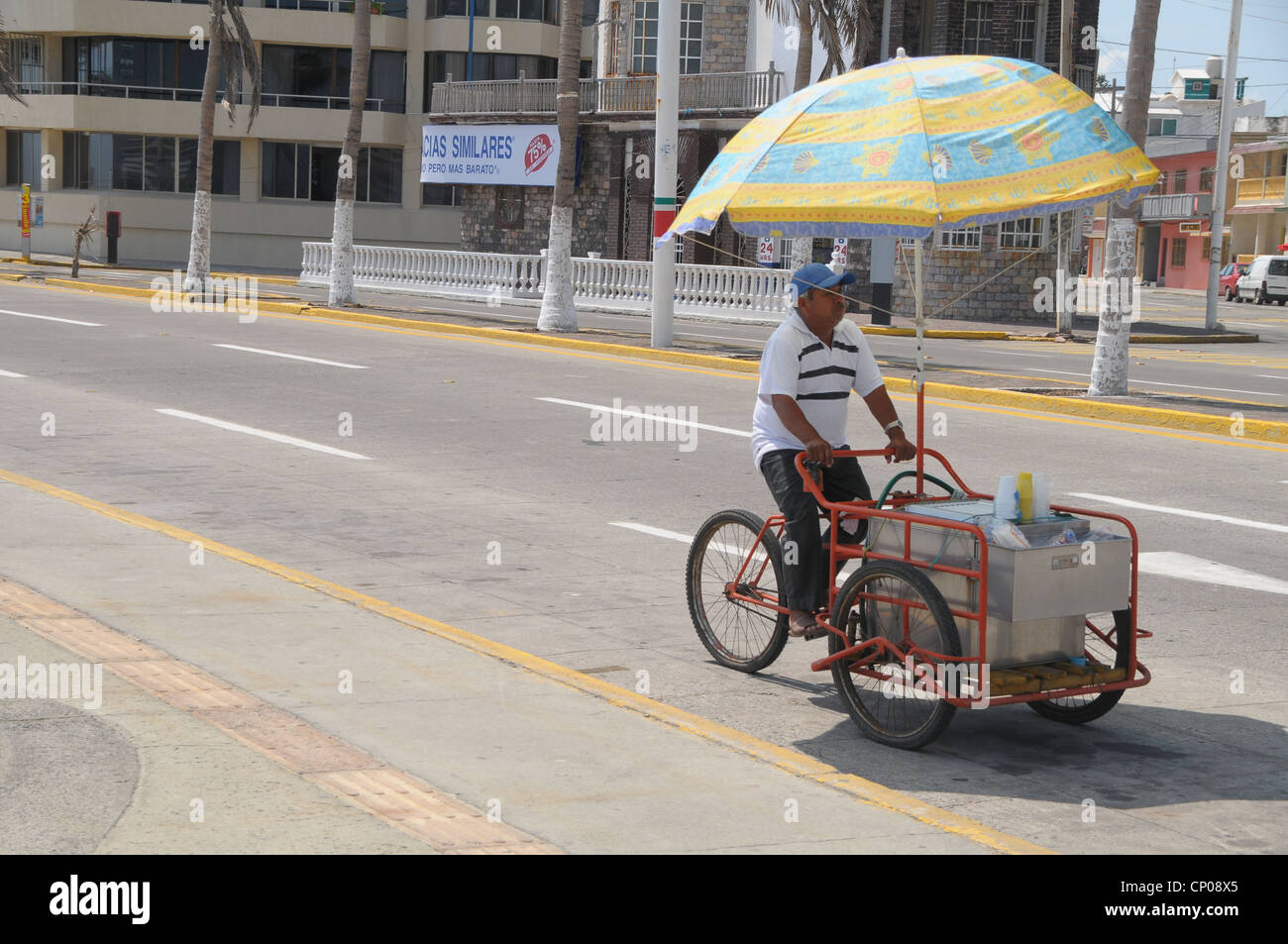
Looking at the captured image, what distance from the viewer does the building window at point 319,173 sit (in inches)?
2376

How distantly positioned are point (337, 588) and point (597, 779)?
342 cm

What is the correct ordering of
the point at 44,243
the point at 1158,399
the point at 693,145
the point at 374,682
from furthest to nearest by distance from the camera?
1. the point at 44,243
2. the point at 693,145
3. the point at 1158,399
4. the point at 374,682

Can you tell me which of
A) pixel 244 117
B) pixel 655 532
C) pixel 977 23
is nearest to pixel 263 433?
pixel 655 532

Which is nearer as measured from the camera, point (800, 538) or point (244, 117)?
point (800, 538)

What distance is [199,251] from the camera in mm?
36875

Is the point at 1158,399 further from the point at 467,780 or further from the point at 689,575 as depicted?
the point at 467,780

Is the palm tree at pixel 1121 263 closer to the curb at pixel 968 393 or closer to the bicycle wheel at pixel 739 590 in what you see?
the curb at pixel 968 393

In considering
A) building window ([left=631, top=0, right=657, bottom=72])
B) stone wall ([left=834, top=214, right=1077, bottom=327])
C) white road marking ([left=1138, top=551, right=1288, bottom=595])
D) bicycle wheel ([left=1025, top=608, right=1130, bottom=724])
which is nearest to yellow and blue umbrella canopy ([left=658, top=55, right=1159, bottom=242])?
bicycle wheel ([left=1025, top=608, right=1130, bottom=724])

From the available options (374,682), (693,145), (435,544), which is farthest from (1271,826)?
(693,145)

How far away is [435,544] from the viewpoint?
33.2 ft

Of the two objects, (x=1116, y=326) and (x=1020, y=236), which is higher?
(x=1020, y=236)

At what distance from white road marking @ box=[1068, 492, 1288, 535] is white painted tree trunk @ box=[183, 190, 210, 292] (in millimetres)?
28113

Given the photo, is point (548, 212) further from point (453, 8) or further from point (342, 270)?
point (453, 8)

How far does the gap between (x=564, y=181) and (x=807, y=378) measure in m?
20.8
